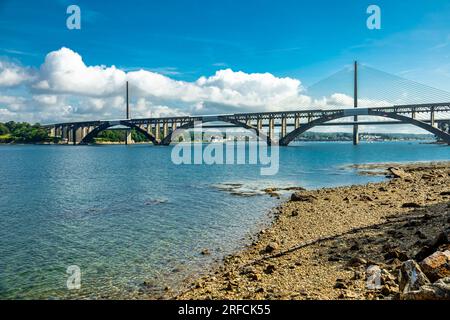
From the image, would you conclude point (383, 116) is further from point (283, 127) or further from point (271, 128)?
point (271, 128)

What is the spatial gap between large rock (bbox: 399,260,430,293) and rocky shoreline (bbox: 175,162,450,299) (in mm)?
20

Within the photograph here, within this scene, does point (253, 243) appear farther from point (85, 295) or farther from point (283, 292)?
point (85, 295)

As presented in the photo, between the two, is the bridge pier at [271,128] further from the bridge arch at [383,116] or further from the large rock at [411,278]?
the large rock at [411,278]

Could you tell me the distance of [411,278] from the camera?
8.15m

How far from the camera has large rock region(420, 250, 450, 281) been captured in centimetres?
846

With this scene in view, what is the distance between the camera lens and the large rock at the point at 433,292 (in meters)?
6.91

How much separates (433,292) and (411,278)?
45.2 inches

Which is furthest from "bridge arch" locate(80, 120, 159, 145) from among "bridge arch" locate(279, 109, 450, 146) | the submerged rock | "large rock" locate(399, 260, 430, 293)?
"large rock" locate(399, 260, 430, 293)

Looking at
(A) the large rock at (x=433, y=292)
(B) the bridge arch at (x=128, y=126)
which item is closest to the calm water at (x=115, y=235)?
(A) the large rock at (x=433, y=292)

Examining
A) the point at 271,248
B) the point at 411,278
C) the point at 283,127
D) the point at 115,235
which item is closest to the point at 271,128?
the point at 283,127

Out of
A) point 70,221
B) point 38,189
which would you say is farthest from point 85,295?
point 38,189

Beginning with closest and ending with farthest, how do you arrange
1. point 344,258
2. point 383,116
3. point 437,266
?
point 437,266
point 344,258
point 383,116

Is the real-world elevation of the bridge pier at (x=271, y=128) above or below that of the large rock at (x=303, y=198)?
above

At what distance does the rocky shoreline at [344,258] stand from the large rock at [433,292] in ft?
0.06
